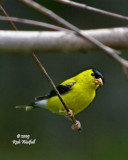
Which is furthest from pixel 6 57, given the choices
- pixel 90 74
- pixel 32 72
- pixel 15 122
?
pixel 90 74

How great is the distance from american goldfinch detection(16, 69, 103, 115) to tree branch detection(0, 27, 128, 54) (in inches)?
95.4

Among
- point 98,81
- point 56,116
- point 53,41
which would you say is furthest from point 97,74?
point 56,116

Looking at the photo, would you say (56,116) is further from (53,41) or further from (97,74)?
(53,41)

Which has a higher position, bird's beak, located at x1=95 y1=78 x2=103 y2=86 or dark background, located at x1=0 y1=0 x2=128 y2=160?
bird's beak, located at x1=95 y1=78 x2=103 y2=86

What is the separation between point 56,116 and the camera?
666cm

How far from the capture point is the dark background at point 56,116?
6.43 metres

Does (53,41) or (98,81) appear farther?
(98,81)

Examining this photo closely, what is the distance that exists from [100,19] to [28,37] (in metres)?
6.02

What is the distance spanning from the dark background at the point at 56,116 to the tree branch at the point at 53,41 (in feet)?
17.7

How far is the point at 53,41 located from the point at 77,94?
8.53ft

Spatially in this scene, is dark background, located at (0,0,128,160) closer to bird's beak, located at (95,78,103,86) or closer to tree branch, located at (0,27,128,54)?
bird's beak, located at (95,78,103,86)

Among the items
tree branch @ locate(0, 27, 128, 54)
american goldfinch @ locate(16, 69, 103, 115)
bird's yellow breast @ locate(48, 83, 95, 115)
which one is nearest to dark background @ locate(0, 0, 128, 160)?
american goldfinch @ locate(16, 69, 103, 115)

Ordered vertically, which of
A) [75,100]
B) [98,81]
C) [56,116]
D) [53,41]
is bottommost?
[56,116]

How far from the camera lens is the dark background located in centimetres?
643
